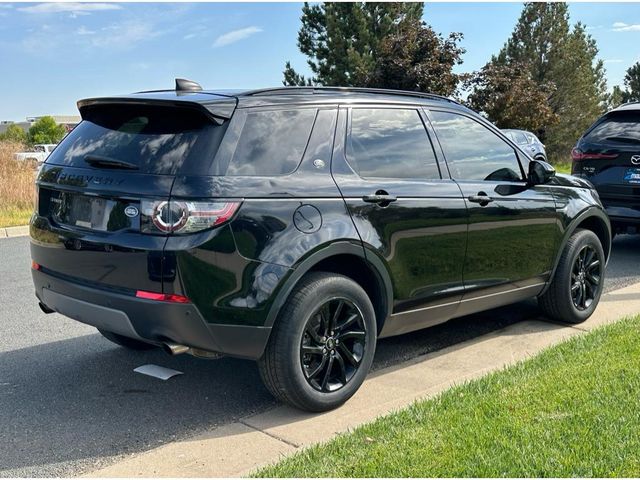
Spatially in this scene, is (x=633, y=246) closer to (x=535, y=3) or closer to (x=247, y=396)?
(x=247, y=396)

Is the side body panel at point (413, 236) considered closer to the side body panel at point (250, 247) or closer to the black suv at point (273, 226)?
the black suv at point (273, 226)

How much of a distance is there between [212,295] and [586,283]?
3.72m

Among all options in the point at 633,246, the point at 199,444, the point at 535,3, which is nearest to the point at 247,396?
the point at 199,444

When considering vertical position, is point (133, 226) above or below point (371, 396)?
above

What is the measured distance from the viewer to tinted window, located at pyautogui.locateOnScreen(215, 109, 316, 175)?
3.64 meters

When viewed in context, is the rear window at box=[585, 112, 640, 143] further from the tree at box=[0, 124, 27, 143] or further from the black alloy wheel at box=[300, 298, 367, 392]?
the tree at box=[0, 124, 27, 143]

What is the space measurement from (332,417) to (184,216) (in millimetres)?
1424

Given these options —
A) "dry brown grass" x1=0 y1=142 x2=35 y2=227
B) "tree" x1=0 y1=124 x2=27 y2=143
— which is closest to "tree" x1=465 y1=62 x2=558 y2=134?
"tree" x1=0 y1=124 x2=27 y2=143

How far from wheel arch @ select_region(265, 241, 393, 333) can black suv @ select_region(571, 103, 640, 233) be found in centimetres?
527

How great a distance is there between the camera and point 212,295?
11.5 ft

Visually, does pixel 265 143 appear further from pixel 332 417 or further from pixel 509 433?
pixel 509 433

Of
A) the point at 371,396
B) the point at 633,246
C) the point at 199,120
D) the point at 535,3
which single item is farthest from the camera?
the point at 535,3

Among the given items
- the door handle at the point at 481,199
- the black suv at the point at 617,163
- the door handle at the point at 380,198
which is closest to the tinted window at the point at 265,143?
the door handle at the point at 380,198

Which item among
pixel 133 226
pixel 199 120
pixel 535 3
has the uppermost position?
pixel 535 3
